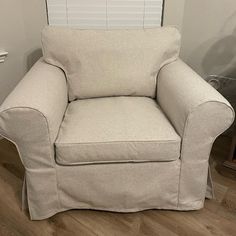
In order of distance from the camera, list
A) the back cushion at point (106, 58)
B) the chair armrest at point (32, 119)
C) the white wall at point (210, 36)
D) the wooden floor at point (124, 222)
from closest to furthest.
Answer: the chair armrest at point (32, 119)
the wooden floor at point (124, 222)
the back cushion at point (106, 58)
the white wall at point (210, 36)

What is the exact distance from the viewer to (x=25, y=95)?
1.16 meters

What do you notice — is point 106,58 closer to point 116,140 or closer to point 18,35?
point 116,140

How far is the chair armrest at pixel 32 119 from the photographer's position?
1.10 m

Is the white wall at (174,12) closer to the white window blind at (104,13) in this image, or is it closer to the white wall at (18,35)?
the white window blind at (104,13)

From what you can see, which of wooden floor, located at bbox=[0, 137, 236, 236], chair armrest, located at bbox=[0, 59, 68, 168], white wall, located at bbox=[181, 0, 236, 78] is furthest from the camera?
white wall, located at bbox=[181, 0, 236, 78]

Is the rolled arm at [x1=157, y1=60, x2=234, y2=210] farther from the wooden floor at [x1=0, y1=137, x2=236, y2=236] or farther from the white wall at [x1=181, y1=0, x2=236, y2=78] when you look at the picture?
the white wall at [x1=181, y1=0, x2=236, y2=78]

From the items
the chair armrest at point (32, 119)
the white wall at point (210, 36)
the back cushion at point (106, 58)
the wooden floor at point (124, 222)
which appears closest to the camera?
the chair armrest at point (32, 119)

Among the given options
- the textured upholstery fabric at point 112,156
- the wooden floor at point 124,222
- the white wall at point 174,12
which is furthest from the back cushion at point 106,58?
the wooden floor at point 124,222

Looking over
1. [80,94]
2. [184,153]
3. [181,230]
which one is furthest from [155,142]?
[80,94]

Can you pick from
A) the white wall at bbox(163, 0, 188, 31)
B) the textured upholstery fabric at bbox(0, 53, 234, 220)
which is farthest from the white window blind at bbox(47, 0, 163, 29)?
the textured upholstery fabric at bbox(0, 53, 234, 220)

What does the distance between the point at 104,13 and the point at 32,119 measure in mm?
1049

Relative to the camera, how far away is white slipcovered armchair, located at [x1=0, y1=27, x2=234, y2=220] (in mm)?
1169

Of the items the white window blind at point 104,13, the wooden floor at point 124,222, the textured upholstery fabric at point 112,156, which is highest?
the white window blind at point 104,13

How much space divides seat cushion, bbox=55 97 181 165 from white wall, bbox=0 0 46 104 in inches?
33.0
